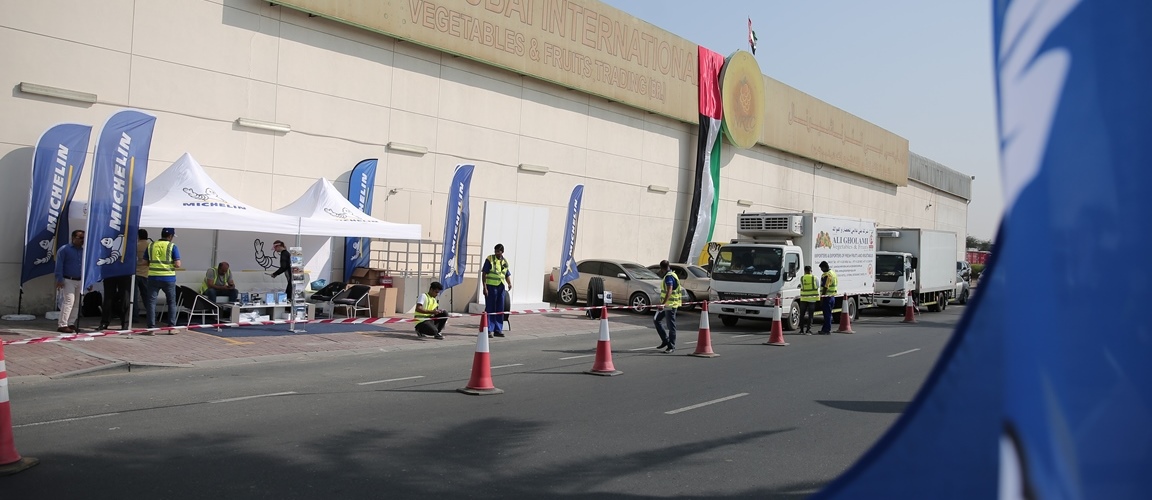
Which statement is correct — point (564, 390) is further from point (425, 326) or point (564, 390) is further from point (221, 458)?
point (425, 326)

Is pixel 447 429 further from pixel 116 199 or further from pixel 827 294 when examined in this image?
pixel 827 294

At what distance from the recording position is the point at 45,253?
601 inches

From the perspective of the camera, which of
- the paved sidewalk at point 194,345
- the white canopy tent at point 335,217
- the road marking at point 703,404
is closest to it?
the road marking at point 703,404

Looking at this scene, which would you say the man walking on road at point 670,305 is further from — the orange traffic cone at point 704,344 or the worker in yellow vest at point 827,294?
the worker in yellow vest at point 827,294

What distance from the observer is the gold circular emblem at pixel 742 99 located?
3578 cm

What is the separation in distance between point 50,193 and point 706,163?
973 inches

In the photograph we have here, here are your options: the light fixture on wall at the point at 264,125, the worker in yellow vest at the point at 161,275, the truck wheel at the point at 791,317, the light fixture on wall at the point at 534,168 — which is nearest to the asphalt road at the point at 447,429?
the worker in yellow vest at the point at 161,275

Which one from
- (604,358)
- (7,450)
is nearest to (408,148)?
(604,358)

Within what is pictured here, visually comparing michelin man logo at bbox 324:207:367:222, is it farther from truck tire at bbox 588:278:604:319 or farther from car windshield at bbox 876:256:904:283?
car windshield at bbox 876:256:904:283

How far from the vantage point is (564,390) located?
10.5 metres

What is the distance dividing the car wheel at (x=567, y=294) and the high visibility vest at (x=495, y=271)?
27.1ft

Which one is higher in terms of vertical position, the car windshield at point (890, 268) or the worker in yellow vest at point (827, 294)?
the car windshield at point (890, 268)

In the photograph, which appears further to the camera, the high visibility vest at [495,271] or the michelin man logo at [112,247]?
the high visibility vest at [495,271]

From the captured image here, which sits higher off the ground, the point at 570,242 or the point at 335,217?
the point at 335,217
